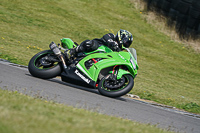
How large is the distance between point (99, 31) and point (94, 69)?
15677 millimetres

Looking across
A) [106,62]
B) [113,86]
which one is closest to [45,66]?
[106,62]

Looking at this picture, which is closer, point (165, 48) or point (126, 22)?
point (165, 48)

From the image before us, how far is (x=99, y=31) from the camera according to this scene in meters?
22.9

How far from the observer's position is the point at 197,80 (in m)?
17.8

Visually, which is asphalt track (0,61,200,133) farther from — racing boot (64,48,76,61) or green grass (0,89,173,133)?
green grass (0,89,173,133)

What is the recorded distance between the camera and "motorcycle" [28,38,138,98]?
7.34m

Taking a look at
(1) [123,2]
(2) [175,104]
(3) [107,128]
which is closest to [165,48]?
(1) [123,2]

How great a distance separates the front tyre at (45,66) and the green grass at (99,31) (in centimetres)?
434

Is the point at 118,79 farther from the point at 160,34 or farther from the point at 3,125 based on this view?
the point at 160,34

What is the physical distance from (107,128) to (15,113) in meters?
1.15

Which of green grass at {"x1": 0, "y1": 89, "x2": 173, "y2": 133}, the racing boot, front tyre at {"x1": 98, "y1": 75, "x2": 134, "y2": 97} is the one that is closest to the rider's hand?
front tyre at {"x1": 98, "y1": 75, "x2": 134, "y2": 97}

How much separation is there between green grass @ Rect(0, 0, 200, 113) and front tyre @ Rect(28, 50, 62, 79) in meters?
4.34

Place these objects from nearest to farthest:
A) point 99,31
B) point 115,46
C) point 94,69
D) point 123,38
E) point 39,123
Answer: point 39,123 < point 94,69 < point 115,46 < point 123,38 < point 99,31

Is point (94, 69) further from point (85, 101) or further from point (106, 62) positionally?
point (85, 101)
